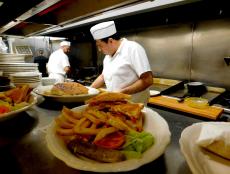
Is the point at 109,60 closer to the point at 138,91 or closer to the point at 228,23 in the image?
the point at 138,91

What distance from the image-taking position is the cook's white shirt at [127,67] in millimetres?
2184

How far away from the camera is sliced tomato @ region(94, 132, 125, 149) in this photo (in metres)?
0.68

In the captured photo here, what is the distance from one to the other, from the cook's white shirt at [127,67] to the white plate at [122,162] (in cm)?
138

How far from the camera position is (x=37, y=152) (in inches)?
32.4

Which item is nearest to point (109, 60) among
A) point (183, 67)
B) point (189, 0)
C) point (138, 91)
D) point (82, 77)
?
point (138, 91)

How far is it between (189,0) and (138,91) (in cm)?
124

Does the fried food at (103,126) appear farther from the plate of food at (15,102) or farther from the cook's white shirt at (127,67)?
the cook's white shirt at (127,67)

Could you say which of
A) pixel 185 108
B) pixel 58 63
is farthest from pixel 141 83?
pixel 58 63

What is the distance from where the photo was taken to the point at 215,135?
1.98 ft

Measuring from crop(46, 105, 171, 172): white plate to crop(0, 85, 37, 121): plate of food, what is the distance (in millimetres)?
327

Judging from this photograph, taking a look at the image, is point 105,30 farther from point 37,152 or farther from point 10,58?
point 37,152

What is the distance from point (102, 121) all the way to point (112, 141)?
5.5 inches

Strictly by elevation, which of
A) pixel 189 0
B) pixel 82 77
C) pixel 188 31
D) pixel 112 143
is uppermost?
pixel 189 0

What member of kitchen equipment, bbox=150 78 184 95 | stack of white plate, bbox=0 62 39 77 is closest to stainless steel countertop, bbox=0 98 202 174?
stack of white plate, bbox=0 62 39 77
